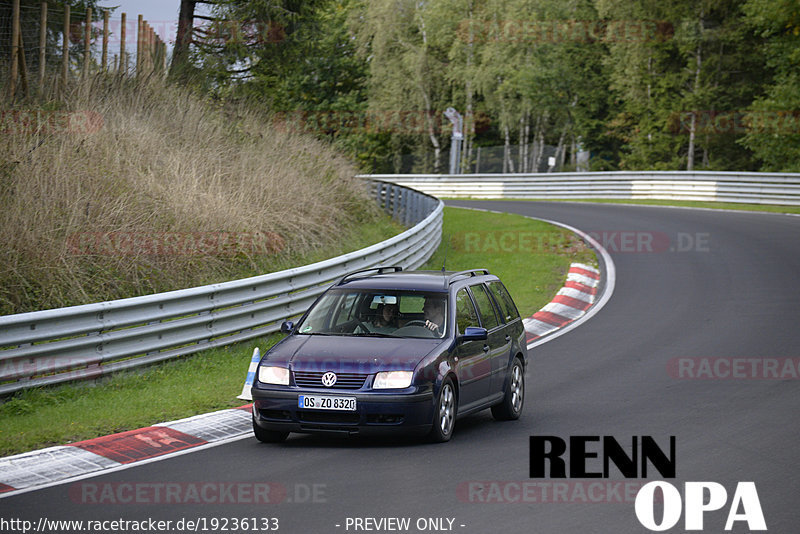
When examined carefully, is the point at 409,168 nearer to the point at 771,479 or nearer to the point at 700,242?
the point at 700,242

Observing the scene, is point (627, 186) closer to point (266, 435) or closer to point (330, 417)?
point (266, 435)

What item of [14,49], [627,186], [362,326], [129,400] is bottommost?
[129,400]

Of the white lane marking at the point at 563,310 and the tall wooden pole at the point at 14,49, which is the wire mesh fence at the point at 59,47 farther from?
the white lane marking at the point at 563,310

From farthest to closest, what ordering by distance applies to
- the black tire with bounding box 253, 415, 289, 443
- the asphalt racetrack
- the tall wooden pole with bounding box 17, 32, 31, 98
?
1. the tall wooden pole with bounding box 17, 32, 31, 98
2. the black tire with bounding box 253, 415, 289, 443
3. the asphalt racetrack

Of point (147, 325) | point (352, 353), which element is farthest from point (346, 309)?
point (147, 325)

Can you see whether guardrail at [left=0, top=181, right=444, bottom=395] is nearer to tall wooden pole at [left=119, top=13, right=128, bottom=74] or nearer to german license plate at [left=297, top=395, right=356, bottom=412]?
german license plate at [left=297, top=395, right=356, bottom=412]

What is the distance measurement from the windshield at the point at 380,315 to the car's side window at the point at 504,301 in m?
1.36

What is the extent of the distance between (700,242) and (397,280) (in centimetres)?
1665

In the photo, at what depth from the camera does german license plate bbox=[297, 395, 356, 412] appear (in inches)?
349

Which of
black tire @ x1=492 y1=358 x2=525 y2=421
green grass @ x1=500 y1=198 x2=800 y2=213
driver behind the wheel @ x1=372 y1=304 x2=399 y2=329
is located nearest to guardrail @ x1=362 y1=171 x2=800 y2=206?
green grass @ x1=500 y1=198 x2=800 y2=213

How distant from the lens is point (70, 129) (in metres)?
18.5

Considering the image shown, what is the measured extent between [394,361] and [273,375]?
1070 mm

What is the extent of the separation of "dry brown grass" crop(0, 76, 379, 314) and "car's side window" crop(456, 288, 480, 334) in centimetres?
536

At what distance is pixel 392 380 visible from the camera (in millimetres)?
8938
